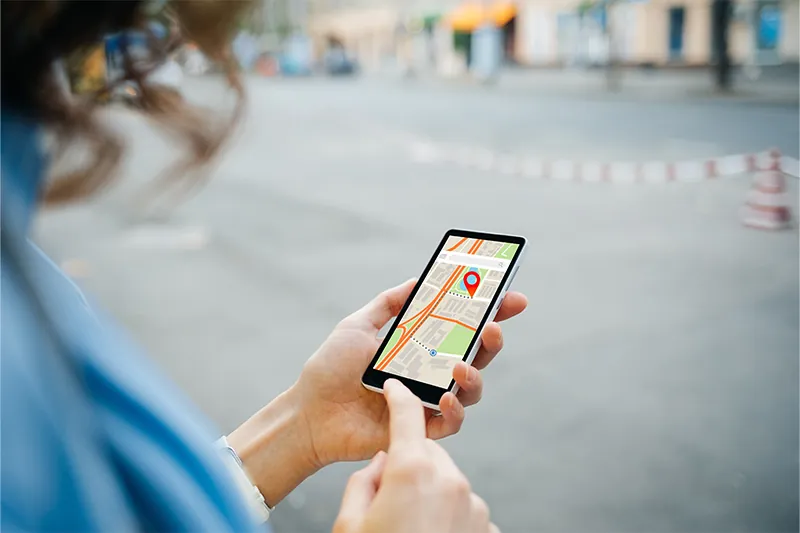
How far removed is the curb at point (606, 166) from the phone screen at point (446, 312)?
1.06 m

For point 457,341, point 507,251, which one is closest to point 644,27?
point 507,251

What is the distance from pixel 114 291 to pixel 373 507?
3417 millimetres

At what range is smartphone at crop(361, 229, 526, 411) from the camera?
88 cm

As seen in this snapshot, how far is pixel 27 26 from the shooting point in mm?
396

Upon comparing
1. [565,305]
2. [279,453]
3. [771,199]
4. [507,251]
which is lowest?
[565,305]

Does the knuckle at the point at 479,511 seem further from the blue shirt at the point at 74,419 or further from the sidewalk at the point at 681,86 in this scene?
the sidewalk at the point at 681,86

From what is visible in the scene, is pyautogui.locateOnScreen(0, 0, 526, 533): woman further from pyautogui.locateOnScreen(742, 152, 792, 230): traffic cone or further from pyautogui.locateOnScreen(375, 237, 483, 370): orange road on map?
pyautogui.locateOnScreen(742, 152, 792, 230): traffic cone

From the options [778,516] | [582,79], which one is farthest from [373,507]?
[582,79]

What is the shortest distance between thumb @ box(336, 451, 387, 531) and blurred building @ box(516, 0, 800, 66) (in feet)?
3.78

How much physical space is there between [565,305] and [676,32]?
134 cm

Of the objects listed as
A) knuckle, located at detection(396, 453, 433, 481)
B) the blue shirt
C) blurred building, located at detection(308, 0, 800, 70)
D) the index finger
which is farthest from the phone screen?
Answer: blurred building, located at detection(308, 0, 800, 70)

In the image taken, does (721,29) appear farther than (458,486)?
Yes

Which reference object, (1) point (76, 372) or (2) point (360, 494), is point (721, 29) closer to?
(2) point (360, 494)

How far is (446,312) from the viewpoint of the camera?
925 millimetres
